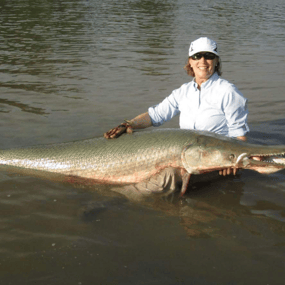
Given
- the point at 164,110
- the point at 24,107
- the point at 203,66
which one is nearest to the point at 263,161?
the point at 203,66

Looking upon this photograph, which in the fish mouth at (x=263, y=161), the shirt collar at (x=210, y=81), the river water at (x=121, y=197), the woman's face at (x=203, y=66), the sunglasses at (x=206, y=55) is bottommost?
the river water at (x=121, y=197)

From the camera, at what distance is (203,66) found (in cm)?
469

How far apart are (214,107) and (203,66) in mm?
515

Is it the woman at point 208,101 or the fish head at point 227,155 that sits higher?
the woman at point 208,101

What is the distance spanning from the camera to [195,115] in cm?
486

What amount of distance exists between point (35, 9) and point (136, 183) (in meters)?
21.8

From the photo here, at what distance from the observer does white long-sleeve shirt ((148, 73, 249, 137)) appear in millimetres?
4586

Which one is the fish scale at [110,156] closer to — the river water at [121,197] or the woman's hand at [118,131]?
the woman's hand at [118,131]

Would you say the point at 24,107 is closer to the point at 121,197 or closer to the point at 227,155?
the point at 121,197

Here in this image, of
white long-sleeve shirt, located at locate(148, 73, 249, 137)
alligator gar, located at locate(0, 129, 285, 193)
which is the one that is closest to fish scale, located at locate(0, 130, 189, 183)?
alligator gar, located at locate(0, 129, 285, 193)

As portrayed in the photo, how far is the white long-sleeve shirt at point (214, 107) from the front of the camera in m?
4.59

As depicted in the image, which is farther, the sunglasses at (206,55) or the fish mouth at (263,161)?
the sunglasses at (206,55)

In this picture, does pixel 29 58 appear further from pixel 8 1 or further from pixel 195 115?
pixel 8 1

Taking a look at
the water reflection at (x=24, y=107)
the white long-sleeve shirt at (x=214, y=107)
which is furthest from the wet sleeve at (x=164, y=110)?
the water reflection at (x=24, y=107)
